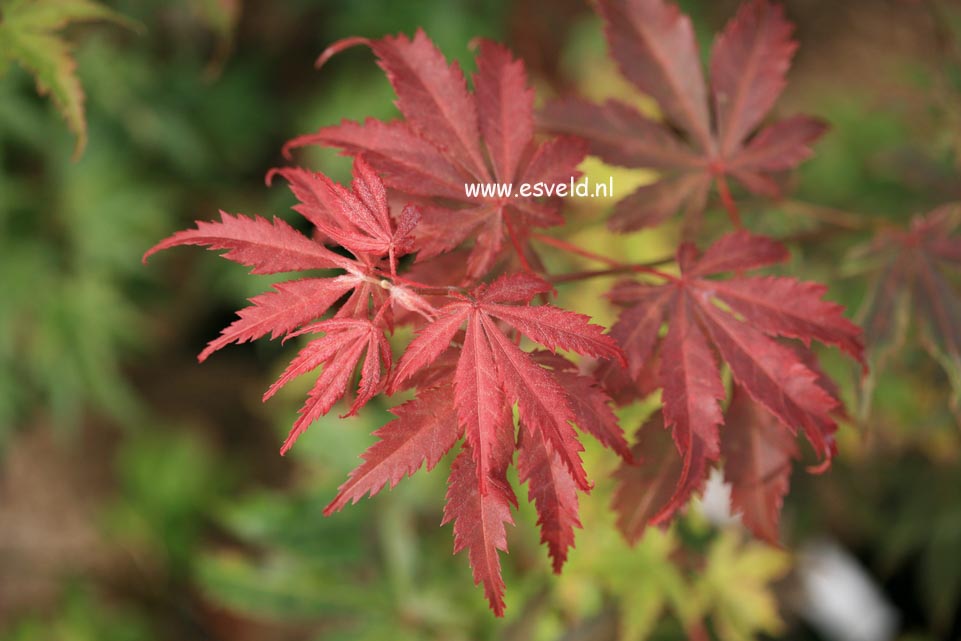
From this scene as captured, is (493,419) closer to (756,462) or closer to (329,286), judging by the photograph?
(329,286)

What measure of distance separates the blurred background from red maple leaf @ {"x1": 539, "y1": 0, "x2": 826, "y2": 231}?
0.15m

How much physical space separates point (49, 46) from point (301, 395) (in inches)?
40.0

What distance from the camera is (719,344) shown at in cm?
72

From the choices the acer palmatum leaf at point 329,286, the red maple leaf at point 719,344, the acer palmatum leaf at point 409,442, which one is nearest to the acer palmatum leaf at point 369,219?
the acer palmatum leaf at point 329,286

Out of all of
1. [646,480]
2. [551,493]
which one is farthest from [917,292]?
[551,493]

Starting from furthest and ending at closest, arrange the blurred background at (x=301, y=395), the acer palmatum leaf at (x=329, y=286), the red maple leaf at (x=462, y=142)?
the blurred background at (x=301, y=395)
the red maple leaf at (x=462, y=142)
the acer palmatum leaf at (x=329, y=286)

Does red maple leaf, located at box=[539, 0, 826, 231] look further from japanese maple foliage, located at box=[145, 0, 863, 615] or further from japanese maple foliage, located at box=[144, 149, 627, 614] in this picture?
japanese maple foliage, located at box=[144, 149, 627, 614]

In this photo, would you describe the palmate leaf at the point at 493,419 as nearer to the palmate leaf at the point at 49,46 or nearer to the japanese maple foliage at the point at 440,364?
the japanese maple foliage at the point at 440,364

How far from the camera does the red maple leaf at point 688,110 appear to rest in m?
0.84

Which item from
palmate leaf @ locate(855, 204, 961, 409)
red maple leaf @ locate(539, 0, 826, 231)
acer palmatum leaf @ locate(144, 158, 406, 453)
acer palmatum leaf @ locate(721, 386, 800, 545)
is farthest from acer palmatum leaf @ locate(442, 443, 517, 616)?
palmate leaf @ locate(855, 204, 961, 409)

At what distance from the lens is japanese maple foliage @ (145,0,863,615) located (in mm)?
591

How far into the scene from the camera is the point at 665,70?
0.87 meters

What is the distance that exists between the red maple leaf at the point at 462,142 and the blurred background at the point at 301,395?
337 mm

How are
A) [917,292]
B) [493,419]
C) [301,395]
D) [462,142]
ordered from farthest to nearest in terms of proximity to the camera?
[301,395] → [917,292] → [462,142] → [493,419]
